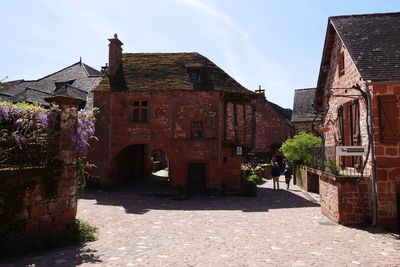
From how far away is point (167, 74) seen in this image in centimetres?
2117

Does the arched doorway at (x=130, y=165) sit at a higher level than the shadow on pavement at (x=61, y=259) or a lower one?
higher

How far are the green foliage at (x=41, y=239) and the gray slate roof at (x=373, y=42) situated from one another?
30.2 feet

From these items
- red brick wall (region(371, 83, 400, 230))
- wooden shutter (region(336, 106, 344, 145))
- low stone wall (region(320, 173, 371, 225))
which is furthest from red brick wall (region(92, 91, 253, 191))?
red brick wall (region(371, 83, 400, 230))

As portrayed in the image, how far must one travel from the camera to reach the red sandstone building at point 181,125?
19328 mm

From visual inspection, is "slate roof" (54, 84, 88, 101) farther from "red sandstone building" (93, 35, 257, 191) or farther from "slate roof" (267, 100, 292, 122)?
"slate roof" (267, 100, 292, 122)

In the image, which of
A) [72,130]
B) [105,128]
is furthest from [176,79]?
[72,130]

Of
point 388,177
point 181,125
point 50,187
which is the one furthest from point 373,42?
point 50,187

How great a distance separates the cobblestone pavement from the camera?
6.62m

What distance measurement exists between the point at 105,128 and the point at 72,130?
11.2 m

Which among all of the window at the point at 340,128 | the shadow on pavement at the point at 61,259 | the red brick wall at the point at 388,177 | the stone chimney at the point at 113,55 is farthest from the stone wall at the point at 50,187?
the stone chimney at the point at 113,55

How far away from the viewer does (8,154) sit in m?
7.68

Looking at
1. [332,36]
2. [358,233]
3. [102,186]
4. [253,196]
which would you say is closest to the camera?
[358,233]

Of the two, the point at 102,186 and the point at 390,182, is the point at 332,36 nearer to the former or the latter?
the point at 390,182

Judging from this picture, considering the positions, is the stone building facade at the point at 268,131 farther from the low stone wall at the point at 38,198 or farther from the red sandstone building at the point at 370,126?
the low stone wall at the point at 38,198
